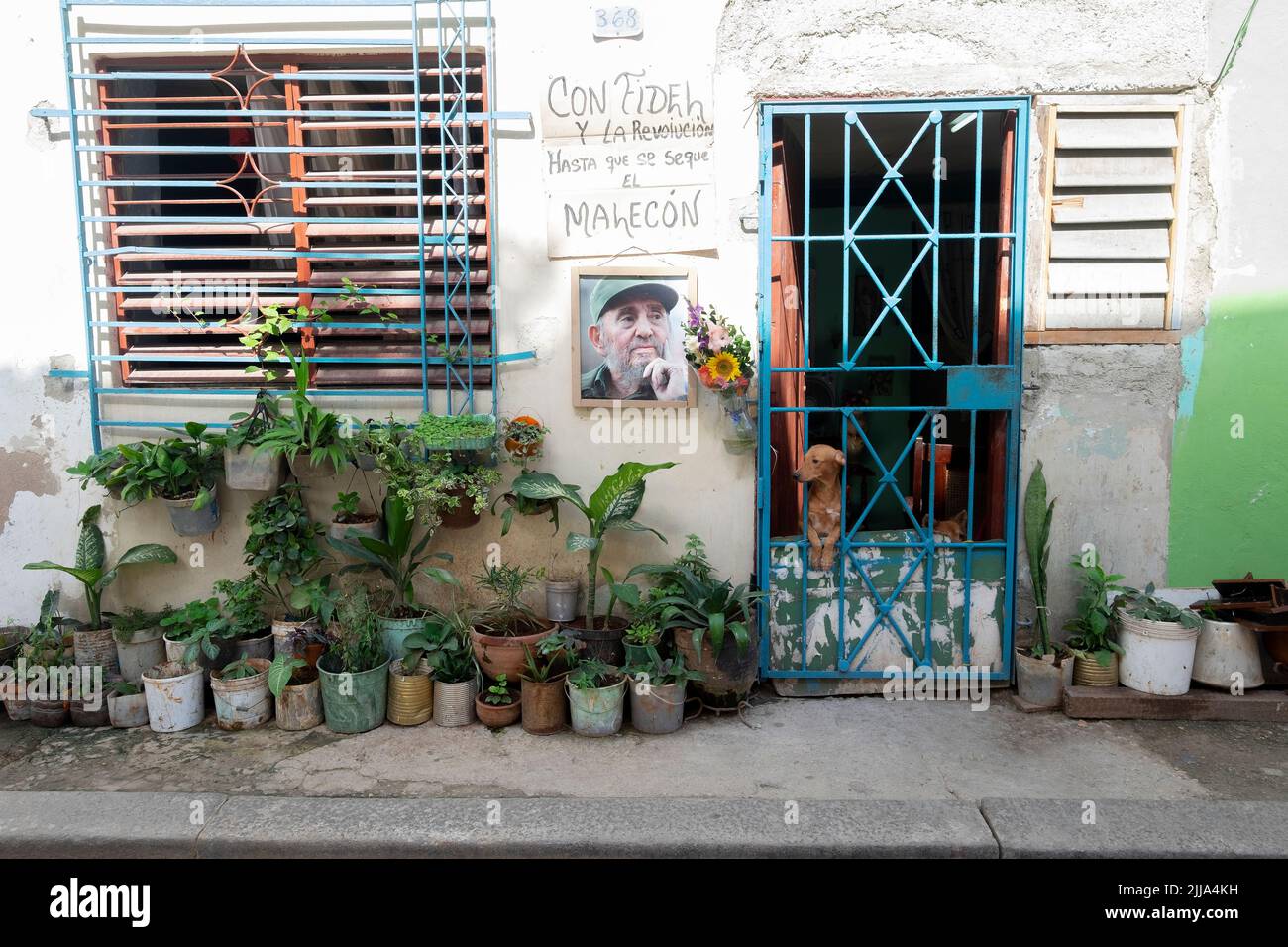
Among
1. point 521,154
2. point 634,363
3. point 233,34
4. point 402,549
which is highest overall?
point 233,34

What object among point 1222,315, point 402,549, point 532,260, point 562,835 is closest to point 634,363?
point 532,260

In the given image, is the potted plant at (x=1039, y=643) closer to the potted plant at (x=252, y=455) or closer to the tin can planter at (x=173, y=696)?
the potted plant at (x=252, y=455)

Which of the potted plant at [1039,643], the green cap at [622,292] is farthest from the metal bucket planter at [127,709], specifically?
the potted plant at [1039,643]

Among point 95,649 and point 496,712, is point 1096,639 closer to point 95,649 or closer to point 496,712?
point 496,712

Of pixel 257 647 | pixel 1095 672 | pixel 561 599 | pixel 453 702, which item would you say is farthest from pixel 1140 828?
pixel 257 647

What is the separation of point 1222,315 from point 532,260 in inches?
142

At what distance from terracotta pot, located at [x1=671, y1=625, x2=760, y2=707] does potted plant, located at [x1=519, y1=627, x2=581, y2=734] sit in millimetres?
570

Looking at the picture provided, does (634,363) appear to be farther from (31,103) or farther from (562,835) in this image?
(31,103)

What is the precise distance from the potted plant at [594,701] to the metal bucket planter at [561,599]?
0.45 meters

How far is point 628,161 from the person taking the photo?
4.49m

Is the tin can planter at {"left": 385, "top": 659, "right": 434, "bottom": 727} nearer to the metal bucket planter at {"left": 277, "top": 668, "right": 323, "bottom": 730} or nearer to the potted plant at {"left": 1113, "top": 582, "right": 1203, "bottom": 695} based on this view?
the metal bucket planter at {"left": 277, "top": 668, "right": 323, "bottom": 730}

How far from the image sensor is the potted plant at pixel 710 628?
4.23m

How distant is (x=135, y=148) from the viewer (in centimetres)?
443

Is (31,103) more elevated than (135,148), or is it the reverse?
(31,103)
